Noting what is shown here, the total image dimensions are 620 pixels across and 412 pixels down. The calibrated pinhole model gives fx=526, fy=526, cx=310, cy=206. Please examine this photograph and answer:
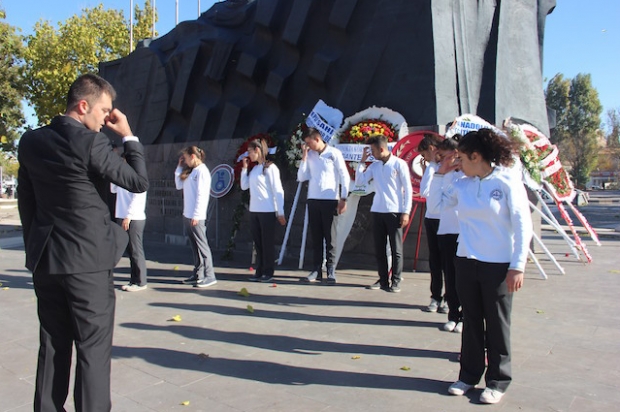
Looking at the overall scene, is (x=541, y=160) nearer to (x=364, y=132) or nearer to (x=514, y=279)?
(x=364, y=132)

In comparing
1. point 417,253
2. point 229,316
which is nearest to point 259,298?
point 229,316

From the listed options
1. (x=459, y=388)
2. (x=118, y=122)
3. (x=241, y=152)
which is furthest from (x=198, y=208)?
(x=459, y=388)

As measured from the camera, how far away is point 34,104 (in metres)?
25.3

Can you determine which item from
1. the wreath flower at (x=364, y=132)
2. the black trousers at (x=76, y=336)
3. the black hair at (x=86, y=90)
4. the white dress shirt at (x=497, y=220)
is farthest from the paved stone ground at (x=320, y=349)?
the wreath flower at (x=364, y=132)

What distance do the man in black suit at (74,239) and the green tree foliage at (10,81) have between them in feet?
75.7

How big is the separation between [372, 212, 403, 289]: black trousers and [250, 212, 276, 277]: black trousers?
154cm

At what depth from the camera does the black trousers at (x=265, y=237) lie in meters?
7.22

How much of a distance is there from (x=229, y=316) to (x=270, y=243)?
193 cm

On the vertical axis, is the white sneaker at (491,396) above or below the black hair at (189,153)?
below

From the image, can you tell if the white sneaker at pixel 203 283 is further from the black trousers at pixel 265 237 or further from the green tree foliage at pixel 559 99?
the green tree foliage at pixel 559 99

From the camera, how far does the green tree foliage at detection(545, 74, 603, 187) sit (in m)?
48.8

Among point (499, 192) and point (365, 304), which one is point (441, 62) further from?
point (499, 192)

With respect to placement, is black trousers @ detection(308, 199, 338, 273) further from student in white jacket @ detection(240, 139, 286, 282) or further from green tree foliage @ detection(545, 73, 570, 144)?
green tree foliage @ detection(545, 73, 570, 144)

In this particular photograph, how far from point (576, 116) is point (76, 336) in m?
55.9
